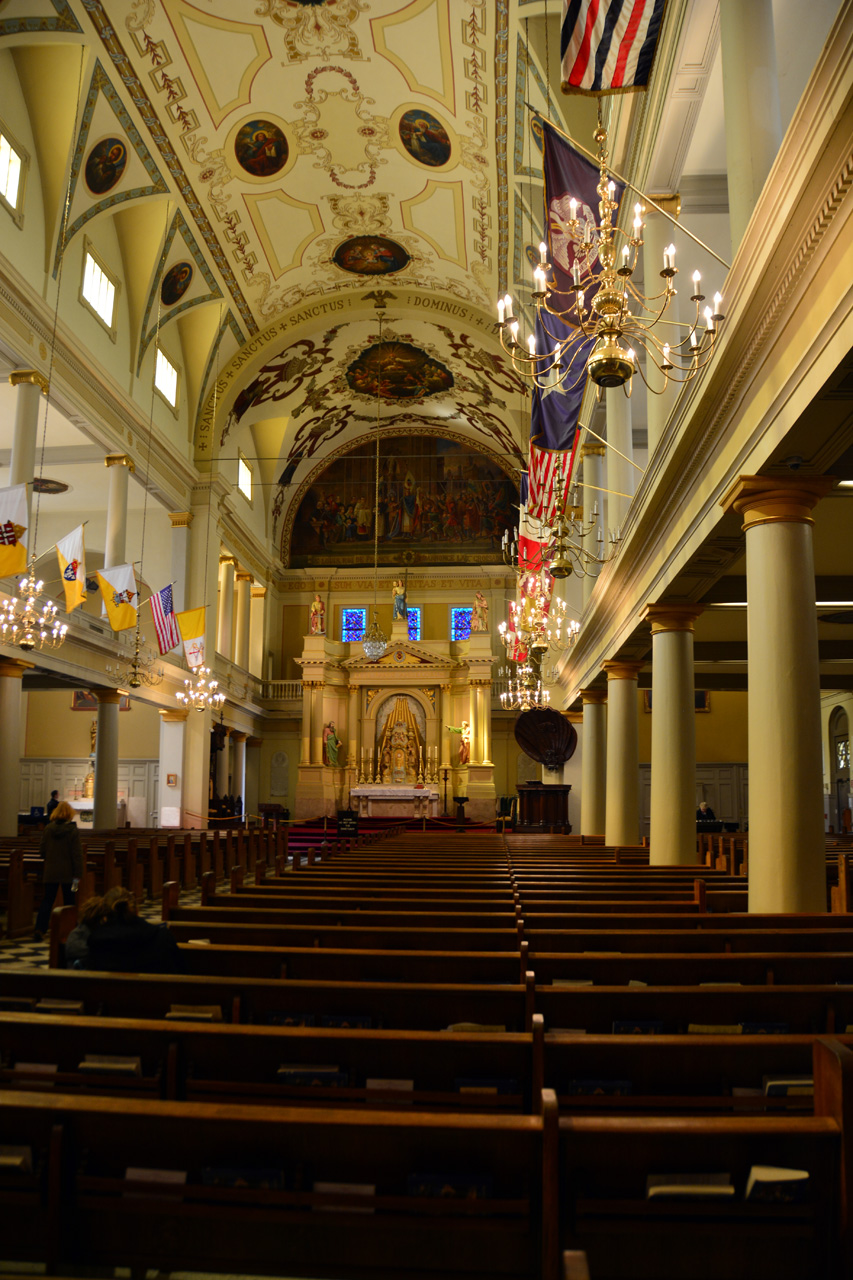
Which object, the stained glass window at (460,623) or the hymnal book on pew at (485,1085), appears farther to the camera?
the stained glass window at (460,623)

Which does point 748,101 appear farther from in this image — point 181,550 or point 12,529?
point 181,550

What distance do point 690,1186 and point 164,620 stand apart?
16451 millimetres

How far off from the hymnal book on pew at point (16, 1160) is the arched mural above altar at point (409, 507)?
30962 mm

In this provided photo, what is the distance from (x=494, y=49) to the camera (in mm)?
14656

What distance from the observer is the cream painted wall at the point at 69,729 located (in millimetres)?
26938

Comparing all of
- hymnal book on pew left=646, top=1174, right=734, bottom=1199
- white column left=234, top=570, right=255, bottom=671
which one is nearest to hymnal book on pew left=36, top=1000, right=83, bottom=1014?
hymnal book on pew left=646, top=1174, right=734, bottom=1199

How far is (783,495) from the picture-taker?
21.0 feet

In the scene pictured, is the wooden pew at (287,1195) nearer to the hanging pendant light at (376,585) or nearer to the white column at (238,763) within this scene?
the hanging pendant light at (376,585)

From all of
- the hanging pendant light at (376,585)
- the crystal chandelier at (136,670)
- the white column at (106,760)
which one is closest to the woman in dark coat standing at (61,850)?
the crystal chandelier at (136,670)

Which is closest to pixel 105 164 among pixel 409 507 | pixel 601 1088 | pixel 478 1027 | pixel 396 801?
pixel 478 1027

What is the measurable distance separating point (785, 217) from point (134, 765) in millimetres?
24936

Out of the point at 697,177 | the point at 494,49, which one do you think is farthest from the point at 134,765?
the point at 697,177

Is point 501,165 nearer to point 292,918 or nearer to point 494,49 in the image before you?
point 494,49

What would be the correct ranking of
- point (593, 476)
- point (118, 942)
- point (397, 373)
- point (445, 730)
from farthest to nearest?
point (445, 730), point (397, 373), point (593, 476), point (118, 942)
